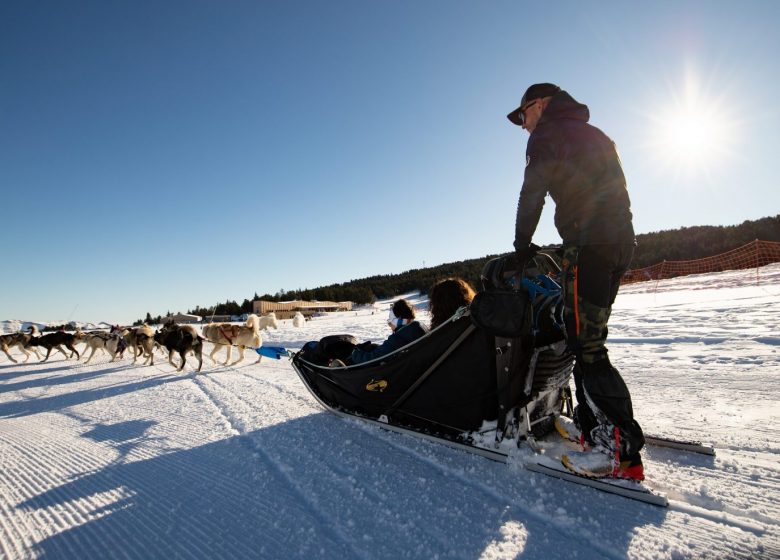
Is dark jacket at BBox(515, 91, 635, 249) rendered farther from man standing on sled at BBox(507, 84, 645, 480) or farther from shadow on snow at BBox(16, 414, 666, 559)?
shadow on snow at BBox(16, 414, 666, 559)

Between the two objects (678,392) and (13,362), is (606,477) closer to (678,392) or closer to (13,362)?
(678,392)

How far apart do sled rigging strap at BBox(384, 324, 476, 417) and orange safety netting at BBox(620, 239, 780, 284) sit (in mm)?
25789

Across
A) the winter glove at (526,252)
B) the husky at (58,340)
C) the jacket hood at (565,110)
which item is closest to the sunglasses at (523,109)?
the jacket hood at (565,110)

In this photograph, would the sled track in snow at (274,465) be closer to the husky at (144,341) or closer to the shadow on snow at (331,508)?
the shadow on snow at (331,508)

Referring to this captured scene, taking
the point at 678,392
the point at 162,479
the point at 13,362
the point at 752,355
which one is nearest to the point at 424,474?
the point at 162,479

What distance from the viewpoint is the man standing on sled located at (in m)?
1.78

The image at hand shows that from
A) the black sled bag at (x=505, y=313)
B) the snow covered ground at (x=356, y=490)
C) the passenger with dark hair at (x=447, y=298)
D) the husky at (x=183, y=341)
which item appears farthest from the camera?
the husky at (x=183, y=341)

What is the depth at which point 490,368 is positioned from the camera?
2.12 m

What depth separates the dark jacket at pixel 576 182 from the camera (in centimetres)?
183

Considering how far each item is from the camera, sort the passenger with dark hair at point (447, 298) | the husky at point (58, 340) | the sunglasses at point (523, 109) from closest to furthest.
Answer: the sunglasses at point (523, 109), the passenger with dark hair at point (447, 298), the husky at point (58, 340)

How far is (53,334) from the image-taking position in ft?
36.6

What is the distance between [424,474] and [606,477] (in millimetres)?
902

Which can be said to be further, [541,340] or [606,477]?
[541,340]

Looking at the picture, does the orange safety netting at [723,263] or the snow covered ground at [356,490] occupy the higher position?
the orange safety netting at [723,263]
